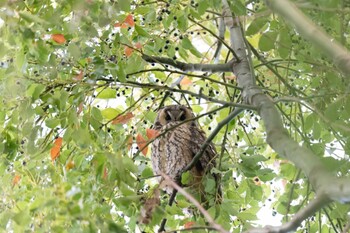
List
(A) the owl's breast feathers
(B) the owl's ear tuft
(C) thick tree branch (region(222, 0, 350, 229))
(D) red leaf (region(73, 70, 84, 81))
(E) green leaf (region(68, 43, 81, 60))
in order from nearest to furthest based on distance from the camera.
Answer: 1. (C) thick tree branch (region(222, 0, 350, 229))
2. (E) green leaf (region(68, 43, 81, 60))
3. (D) red leaf (region(73, 70, 84, 81))
4. (A) the owl's breast feathers
5. (B) the owl's ear tuft

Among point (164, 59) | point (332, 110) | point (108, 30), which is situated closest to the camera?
point (332, 110)

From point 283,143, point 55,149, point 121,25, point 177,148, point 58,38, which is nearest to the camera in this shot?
point 283,143

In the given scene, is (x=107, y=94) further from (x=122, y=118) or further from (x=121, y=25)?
(x=121, y=25)

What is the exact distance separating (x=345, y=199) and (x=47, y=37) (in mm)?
1163

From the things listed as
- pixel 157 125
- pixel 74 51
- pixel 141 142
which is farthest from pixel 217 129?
pixel 157 125

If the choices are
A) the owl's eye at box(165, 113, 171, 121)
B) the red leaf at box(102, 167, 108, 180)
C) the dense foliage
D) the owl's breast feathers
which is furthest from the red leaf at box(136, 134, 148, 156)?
the owl's eye at box(165, 113, 171, 121)

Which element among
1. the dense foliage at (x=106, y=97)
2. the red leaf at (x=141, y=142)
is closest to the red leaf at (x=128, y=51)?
the dense foliage at (x=106, y=97)

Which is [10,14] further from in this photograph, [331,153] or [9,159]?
[331,153]

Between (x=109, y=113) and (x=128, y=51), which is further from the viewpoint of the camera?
(x=109, y=113)

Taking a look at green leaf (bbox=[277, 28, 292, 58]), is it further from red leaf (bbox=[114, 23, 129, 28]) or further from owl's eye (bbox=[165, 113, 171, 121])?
owl's eye (bbox=[165, 113, 171, 121])

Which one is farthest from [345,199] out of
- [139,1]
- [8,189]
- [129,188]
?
[139,1]

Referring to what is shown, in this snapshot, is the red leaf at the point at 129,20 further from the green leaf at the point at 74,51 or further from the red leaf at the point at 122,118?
the green leaf at the point at 74,51

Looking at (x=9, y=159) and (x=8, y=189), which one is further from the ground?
(x=9, y=159)

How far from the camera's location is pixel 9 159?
6.63 feet
